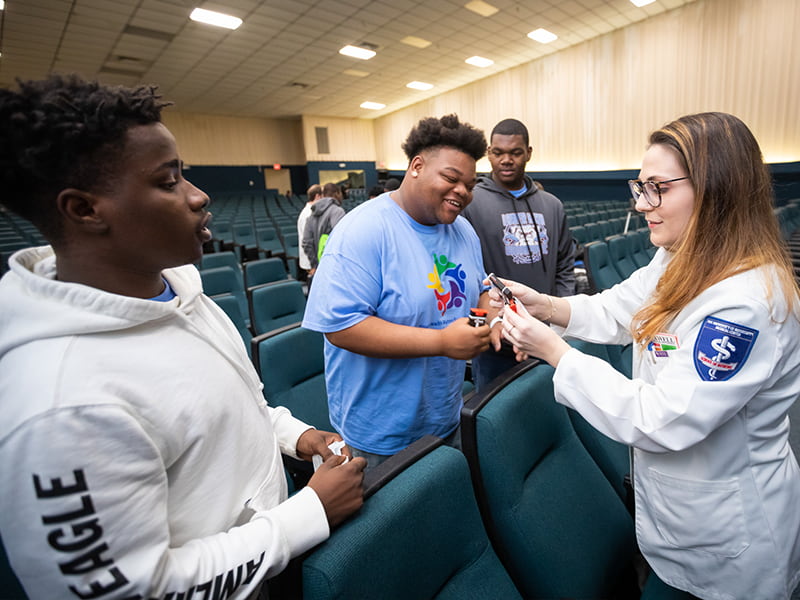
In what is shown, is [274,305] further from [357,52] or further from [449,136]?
[357,52]

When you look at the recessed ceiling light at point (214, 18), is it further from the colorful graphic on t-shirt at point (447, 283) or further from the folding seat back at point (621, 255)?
the colorful graphic on t-shirt at point (447, 283)

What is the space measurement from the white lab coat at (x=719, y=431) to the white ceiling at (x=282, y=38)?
25.3ft

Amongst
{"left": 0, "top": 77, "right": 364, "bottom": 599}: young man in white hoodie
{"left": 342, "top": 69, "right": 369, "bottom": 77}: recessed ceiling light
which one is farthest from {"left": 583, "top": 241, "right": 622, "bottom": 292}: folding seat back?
{"left": 342, "top": 69, "right": 369, "bottom": 77}: recessed ceiling light

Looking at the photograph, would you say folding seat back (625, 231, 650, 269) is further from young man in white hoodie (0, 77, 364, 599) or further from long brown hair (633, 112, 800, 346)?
young man in white hoodie (0, 77, 364, 599)

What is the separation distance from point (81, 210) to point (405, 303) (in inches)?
29.8

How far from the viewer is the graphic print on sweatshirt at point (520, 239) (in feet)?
6.79

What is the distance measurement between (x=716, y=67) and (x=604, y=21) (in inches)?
95.9

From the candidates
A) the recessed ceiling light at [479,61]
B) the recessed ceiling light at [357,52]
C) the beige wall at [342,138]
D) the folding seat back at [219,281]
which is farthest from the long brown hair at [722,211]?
the beige wall at [342,138]

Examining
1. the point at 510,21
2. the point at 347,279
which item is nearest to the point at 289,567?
the point at 347,279

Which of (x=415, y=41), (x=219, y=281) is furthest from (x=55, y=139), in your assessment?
(x=415, y=41)

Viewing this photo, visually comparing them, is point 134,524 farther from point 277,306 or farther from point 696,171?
point 277,306

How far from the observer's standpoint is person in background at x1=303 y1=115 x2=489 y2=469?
1095mm

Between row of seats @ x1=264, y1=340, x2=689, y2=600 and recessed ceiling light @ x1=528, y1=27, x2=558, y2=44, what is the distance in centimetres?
1023

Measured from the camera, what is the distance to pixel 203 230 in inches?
28.5
